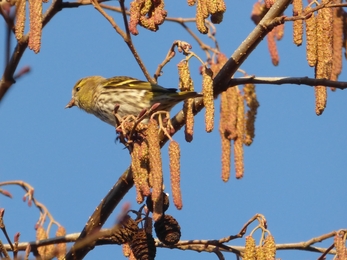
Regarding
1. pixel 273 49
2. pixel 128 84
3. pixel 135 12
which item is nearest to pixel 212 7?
pixel 135 12

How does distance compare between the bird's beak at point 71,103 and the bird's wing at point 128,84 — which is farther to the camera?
the bird's beak at point 71,103

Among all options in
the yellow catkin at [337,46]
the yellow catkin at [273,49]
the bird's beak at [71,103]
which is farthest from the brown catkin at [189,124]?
the bird's beak at [71,103]

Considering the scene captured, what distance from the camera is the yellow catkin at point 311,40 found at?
3.48m

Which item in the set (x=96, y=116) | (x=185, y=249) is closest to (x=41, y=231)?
(x=185, y=249)

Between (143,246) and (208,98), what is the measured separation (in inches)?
31.6

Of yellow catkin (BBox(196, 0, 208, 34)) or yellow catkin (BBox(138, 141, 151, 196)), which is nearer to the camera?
yellow catkin (BBox(138, 141, 151, 196))

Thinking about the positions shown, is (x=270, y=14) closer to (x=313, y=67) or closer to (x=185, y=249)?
(x=313, y=67)

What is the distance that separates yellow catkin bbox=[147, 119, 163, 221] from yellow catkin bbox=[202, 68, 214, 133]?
12.5 inches

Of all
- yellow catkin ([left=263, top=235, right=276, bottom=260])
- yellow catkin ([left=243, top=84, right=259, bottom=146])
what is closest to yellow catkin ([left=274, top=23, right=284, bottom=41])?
yellow catkin ([left=243, top=84, right=259, bottom=146])

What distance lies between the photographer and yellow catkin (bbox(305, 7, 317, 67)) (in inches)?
137

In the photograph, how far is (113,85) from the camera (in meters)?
6.42

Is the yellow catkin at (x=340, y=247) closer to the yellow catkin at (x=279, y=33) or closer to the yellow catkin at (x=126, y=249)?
the yellow catkin at (x=126, y=249)

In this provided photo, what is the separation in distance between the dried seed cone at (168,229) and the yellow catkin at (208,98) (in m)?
0.55

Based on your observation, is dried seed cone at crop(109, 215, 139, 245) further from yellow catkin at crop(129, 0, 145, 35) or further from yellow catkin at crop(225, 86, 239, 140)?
yellow catkin at crop(225, 86, 239, 140)
